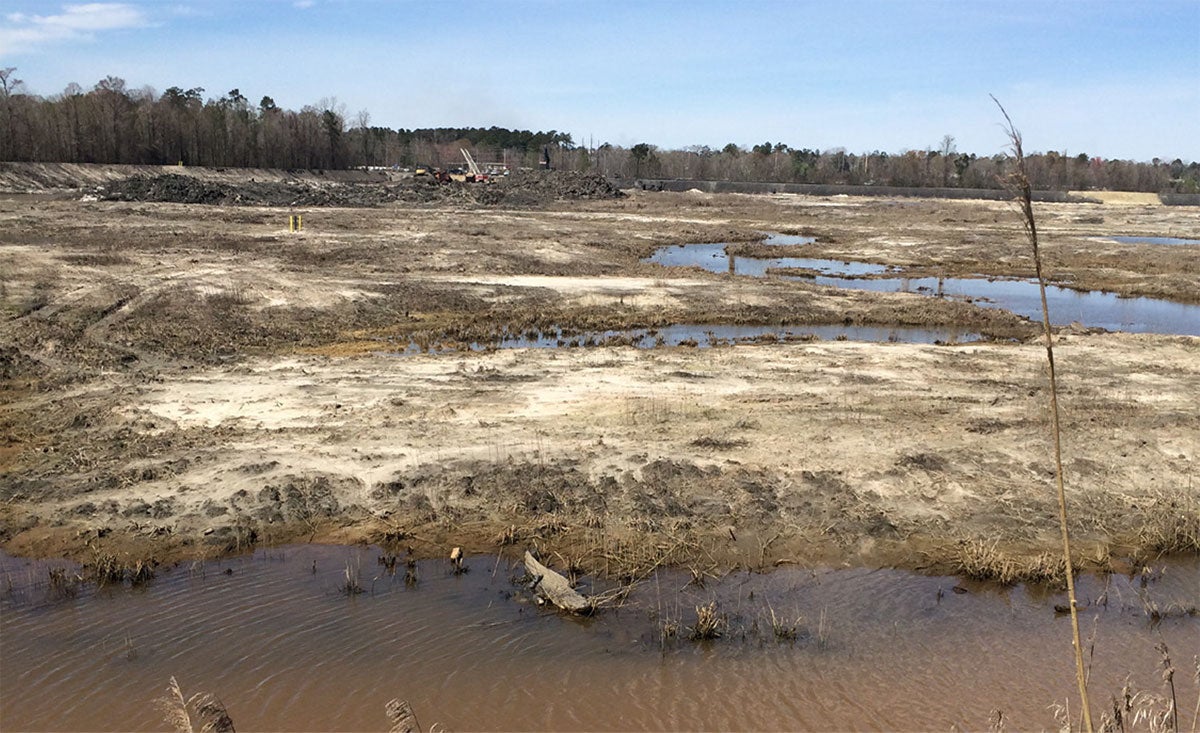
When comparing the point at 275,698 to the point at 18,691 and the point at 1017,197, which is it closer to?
the point at 18,691

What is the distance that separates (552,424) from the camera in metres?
13.4

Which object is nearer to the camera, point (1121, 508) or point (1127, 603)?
point (1127, 603)

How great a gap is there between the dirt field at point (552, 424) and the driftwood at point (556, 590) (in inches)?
29.8

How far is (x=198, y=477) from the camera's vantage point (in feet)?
36.1

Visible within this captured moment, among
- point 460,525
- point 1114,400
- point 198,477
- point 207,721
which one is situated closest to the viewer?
point 207,721

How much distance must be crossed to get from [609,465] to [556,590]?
10.3 feet

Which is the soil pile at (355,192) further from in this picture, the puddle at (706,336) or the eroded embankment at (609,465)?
the eroded embankment at (609,465)

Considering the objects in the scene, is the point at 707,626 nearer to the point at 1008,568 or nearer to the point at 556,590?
the point at 556,590

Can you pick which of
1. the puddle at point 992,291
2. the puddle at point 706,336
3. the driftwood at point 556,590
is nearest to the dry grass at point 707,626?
the driftwood at point 556,590

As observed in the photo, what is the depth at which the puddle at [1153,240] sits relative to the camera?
5027 centimetres

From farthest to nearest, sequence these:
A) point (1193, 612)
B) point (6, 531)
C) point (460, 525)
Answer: point (460, 525)
point (6, 531)
point (1193, 612)

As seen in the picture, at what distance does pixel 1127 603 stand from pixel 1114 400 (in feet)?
24.8

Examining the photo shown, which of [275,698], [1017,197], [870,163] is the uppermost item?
[870,163]

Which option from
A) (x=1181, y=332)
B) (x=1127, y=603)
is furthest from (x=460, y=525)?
(x=1181, y=332)
